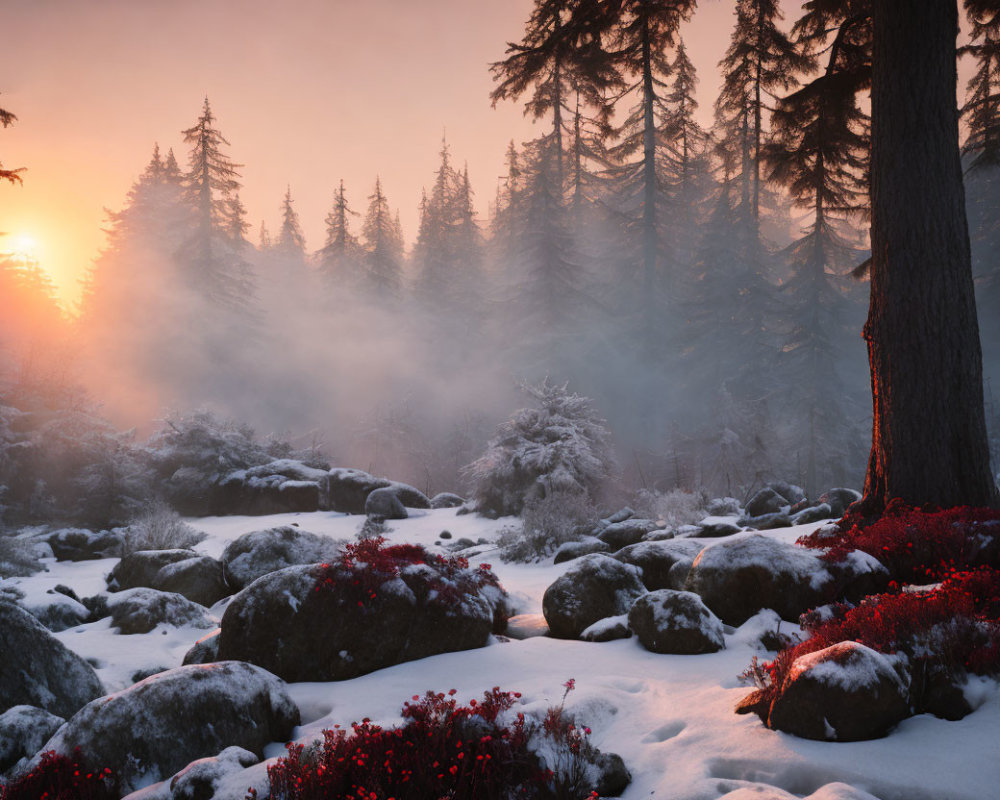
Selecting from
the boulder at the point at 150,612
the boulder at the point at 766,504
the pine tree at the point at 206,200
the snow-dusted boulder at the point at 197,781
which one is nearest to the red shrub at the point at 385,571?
the snow-dusted boulder at the point at 197,781

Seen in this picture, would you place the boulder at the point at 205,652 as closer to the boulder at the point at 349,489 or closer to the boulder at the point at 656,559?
the boulder at the point at 656,559

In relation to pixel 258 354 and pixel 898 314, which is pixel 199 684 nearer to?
pixel 898 314

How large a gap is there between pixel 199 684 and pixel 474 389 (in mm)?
35118

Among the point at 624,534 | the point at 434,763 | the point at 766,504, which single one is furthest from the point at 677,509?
the point at 434,763

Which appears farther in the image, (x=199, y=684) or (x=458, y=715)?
(x=199, y=684)

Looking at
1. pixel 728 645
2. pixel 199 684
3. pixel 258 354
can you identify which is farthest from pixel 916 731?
pixel 258 354

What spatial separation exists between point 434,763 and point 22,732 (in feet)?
9.78

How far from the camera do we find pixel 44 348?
23.4 metres

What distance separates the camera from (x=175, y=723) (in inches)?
145

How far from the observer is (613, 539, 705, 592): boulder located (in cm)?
757

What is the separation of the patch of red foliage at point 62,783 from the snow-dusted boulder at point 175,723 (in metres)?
0.07

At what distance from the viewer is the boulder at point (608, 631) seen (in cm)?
569

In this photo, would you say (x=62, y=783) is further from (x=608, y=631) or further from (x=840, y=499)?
(x=840, y=499)

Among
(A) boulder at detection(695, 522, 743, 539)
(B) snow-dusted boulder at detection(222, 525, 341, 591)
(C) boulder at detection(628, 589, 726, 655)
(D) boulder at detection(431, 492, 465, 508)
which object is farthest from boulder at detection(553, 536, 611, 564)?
(D) boulder at detection(431, 492, 465, 508)
